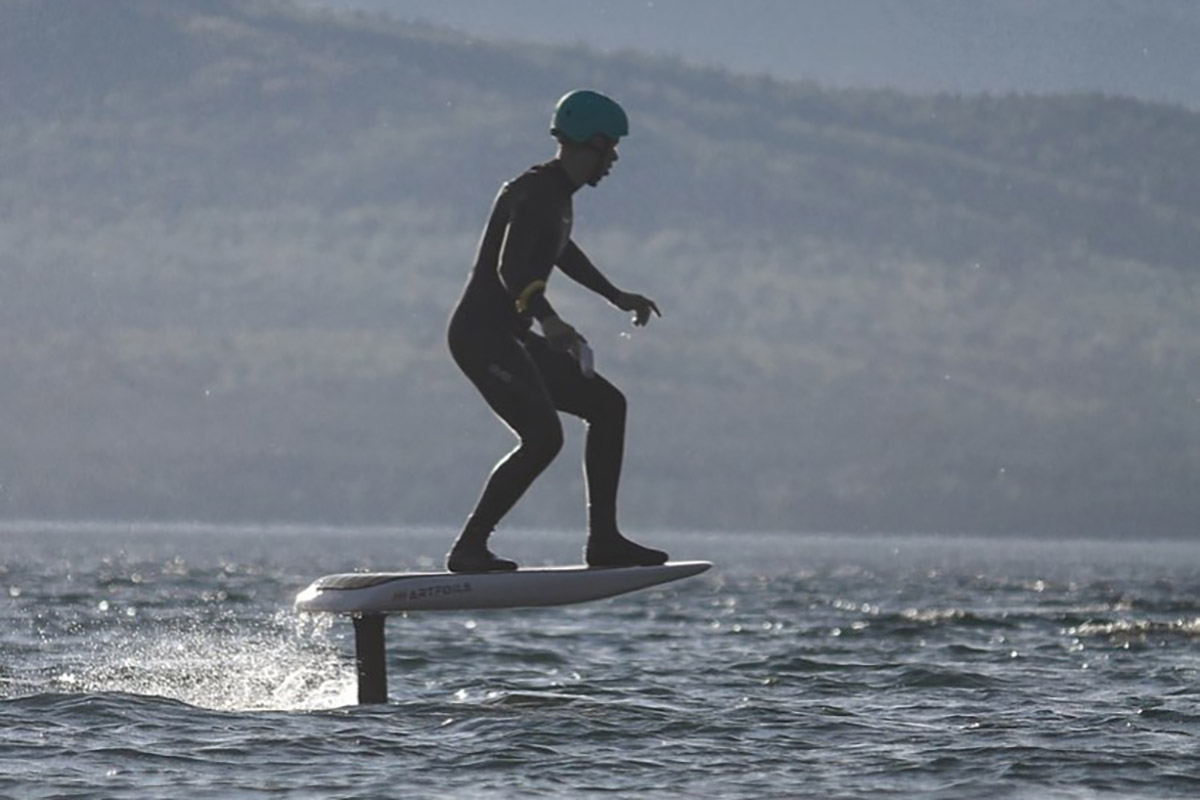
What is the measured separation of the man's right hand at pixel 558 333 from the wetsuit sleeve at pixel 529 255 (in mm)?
54

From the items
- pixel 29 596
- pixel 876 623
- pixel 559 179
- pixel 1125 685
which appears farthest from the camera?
pixel 29 596

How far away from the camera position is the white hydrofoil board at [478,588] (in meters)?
11.7

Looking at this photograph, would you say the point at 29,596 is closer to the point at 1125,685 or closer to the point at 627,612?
the point at 627,612

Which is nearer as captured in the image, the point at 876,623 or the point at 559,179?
the point at 559,179

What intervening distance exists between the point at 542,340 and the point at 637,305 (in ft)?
1.95

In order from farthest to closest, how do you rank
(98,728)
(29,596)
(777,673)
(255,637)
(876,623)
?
(29,596)
(876,623)
(255,637)
(777,673)
(98,728)

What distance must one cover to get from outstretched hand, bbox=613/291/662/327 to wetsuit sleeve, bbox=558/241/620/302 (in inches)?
2.1

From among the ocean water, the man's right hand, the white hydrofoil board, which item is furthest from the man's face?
the ocean water

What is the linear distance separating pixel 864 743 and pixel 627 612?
2692 cm

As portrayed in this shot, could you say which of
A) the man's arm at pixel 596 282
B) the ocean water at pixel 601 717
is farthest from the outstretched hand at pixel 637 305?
the ocean water at pixel 601 717

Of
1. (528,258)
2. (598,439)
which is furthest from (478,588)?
(528,258)

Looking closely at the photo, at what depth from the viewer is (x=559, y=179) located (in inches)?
461

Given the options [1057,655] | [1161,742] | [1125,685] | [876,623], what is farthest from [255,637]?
[1161,742]

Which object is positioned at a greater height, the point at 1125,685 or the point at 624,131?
the point at 624,131
